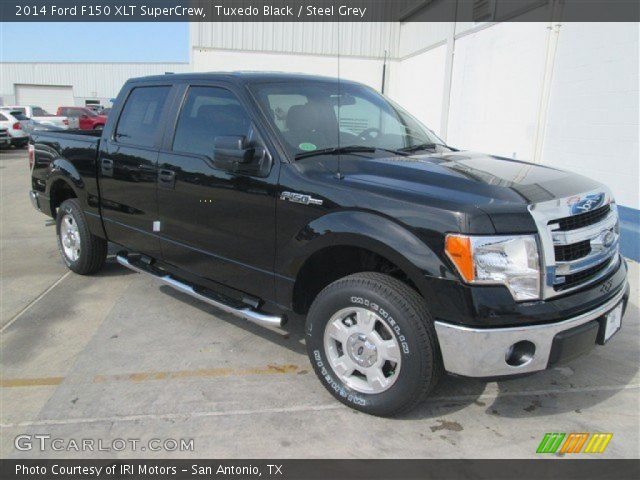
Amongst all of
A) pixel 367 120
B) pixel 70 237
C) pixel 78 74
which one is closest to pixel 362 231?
pixel 367 120

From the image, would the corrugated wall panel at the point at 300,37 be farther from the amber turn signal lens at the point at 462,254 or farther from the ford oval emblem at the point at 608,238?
the amber turn signal lens at the point at 462,254

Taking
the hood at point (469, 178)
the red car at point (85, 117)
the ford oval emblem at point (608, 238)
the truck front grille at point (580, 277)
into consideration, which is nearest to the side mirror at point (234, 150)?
the hood at point (469, 178)

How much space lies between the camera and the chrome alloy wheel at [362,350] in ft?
9.07

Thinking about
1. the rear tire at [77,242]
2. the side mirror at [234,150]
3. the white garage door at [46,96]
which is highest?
the white garage door at [46,96]

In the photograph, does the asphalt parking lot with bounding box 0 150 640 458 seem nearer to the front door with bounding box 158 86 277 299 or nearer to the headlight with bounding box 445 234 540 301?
the front door with bounding box 158 86 277 299

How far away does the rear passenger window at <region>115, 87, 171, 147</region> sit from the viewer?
13.8 feet

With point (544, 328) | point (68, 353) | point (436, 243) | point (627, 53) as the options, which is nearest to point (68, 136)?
point (68, 353)

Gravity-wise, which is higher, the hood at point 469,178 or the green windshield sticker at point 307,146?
the green windshield sticker at point 307,146

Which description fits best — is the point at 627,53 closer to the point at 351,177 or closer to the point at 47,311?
the point at 351,177

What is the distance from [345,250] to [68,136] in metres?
3.62

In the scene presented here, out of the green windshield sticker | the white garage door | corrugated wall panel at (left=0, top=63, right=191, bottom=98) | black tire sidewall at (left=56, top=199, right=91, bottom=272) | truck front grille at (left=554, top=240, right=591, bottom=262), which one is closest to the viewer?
truck front grille at (left=554, top=240, right=591, bottom=262)

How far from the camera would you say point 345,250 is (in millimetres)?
3029

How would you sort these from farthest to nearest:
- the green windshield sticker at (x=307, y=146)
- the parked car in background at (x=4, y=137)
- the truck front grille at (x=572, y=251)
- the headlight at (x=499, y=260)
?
the parked car in background at (x=4, y=137) < the green windshield sticker at (x=307, y=146) < the truck front grille at (x=572, y=251) < the headlight at (x=499, y=260)
